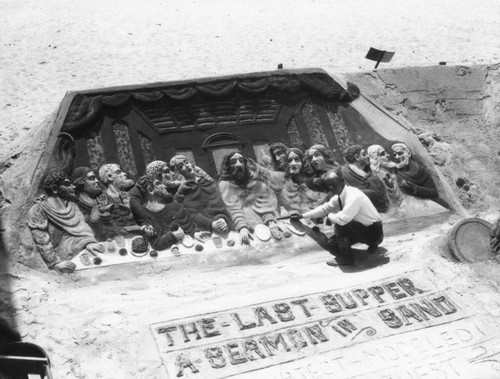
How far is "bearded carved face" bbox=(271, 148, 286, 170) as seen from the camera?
35.1ft

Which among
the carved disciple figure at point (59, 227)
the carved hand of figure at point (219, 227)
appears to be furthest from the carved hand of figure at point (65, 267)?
the carved hand of figure at point (219, 227)

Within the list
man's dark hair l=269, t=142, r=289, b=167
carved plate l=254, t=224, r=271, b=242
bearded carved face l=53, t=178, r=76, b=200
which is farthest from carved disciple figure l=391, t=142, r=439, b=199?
bearded carved face l=53, t=178, r=76, b=200

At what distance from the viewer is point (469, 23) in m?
15.6

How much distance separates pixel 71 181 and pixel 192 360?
131 inches

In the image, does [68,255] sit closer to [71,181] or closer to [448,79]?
[71,181]

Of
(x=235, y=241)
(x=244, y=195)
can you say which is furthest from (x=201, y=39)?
(x=235, y=241)

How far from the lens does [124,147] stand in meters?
10.3

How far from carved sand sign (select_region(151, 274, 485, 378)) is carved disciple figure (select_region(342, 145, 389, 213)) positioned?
213 cm

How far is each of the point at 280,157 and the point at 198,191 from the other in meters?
1.38

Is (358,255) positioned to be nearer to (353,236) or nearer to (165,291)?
(353,236)

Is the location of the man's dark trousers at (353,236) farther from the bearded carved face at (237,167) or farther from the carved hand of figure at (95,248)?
the carved hand of figure at (95,248)

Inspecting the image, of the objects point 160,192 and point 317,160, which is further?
point 317,160

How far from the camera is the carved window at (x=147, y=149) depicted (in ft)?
33.8

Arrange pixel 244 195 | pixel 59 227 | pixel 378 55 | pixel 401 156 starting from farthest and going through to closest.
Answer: pixel 378 55
pixel 401 156
pixel 244 195
pixel 59 227
